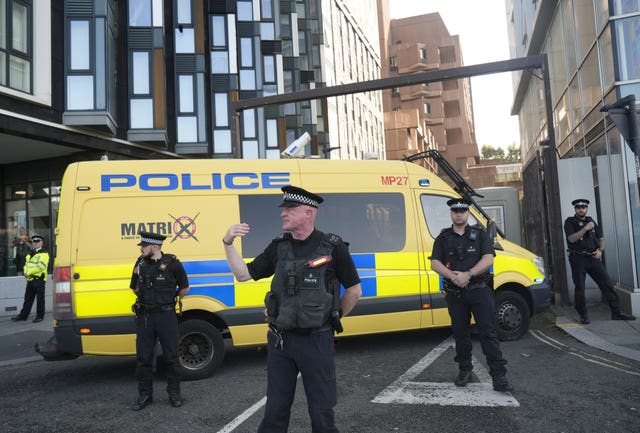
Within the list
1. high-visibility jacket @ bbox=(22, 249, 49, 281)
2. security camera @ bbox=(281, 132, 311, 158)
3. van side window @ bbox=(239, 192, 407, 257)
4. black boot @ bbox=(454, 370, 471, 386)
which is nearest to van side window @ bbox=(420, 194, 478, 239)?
van side window @ bbox=(239, 192, 407, 257)

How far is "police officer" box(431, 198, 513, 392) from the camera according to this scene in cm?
467

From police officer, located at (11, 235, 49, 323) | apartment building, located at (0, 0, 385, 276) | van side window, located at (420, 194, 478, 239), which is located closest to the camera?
van side window, located at (420, 194, 478, 239)

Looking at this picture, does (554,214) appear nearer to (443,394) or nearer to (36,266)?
(443,394)

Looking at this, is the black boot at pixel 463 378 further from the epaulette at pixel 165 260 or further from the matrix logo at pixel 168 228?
the matrix logo at pixel 168 228

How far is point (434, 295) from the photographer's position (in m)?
6.48

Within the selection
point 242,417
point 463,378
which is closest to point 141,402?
point 242,417

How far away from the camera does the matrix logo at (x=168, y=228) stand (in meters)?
5.57

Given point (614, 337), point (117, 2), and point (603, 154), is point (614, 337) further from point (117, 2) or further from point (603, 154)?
point (117, 2)

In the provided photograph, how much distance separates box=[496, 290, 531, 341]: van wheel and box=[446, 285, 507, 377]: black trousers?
2.00 meters

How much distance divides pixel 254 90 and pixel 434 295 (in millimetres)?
17298

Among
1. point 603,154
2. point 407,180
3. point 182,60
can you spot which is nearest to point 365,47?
point 182,60

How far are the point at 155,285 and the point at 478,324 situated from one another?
306 centimetres

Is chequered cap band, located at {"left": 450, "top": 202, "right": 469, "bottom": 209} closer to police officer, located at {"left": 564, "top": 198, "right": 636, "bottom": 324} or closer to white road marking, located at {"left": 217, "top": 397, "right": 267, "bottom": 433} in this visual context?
white road marking, located at {"left": 217, "top": 397, "right": 267, "bottom": 433}

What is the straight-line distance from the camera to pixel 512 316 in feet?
22.1
